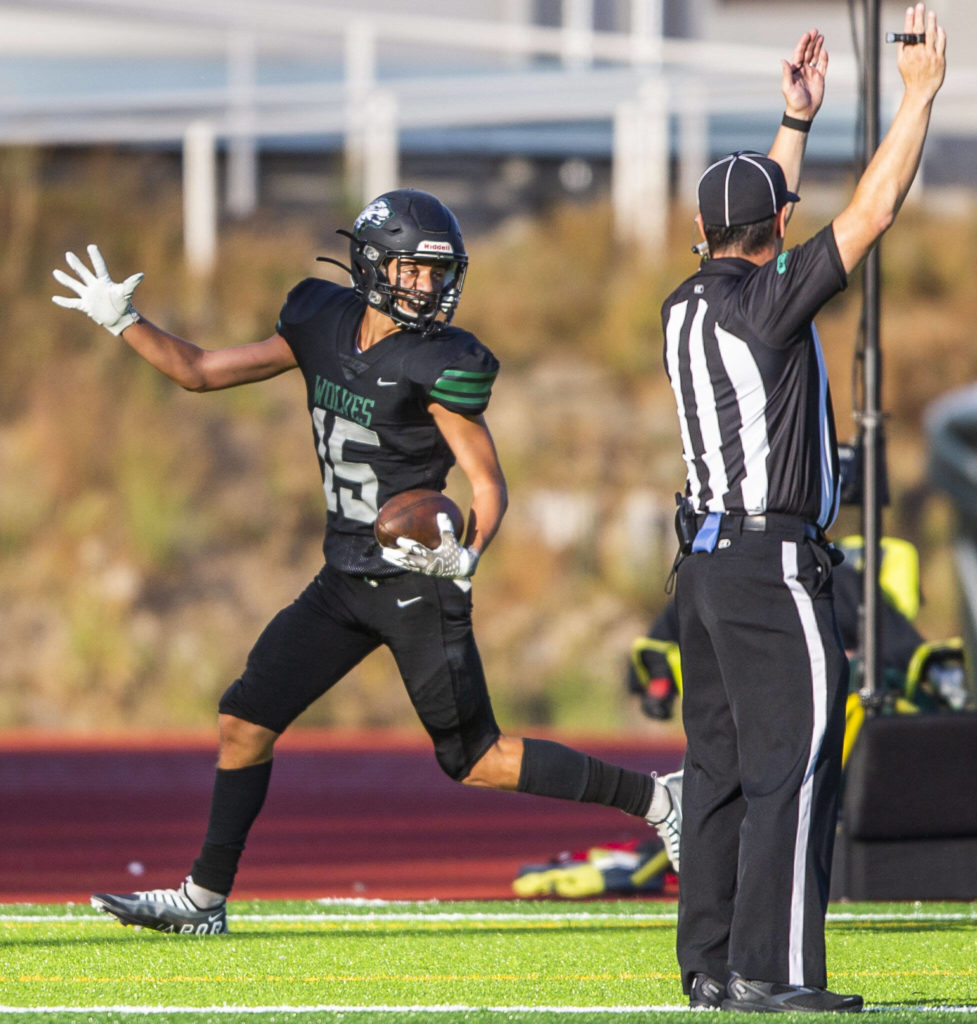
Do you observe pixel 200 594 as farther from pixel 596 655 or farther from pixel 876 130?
pixel 876 130

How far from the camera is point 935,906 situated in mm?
6250

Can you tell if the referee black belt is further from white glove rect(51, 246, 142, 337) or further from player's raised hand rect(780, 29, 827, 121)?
white glove rect(51, 246, 142, 337)

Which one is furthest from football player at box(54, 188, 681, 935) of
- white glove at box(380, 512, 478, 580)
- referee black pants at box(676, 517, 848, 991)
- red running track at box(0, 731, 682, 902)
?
red running track at box(0, 731, 682, 902)

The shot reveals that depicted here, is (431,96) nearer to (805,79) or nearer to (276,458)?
(276,458)

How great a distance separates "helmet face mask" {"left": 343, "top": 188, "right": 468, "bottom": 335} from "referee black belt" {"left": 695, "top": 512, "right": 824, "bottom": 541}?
1279mm

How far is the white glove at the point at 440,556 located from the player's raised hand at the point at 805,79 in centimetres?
137

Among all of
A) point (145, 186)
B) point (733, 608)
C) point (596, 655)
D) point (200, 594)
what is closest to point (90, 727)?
point (200, 594)

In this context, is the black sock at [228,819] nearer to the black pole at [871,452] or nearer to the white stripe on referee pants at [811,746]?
the white stripe on referee pants at [811,746]

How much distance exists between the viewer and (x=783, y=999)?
387 cm

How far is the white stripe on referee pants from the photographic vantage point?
3916 mm

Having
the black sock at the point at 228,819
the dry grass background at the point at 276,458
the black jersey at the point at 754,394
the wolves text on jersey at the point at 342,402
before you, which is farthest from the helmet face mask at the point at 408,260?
the dry grass background at the point at 276,458

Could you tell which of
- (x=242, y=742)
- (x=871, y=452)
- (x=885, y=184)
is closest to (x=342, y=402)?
(x=242, y=742)

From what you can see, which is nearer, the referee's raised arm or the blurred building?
the referee's raised arm

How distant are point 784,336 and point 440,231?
1423mm
